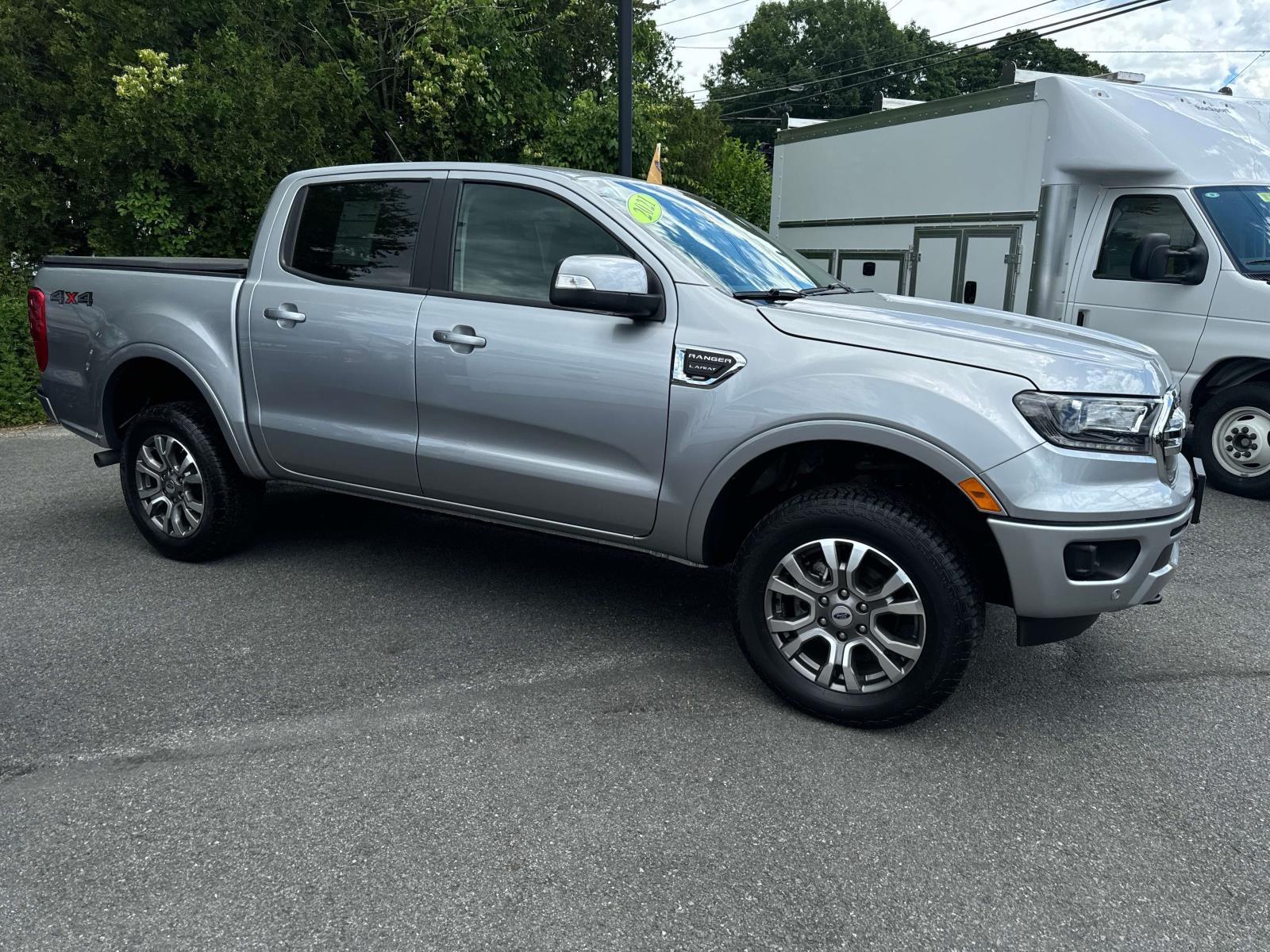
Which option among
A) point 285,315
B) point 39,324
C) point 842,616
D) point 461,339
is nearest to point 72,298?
Answer: point 39,324

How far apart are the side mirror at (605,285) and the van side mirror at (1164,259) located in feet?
16.3

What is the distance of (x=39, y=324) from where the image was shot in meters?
5.20

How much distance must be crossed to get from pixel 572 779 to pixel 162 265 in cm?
341

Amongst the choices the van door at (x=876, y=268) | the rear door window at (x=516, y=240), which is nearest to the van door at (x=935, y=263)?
the van door at (x=876, y=268)

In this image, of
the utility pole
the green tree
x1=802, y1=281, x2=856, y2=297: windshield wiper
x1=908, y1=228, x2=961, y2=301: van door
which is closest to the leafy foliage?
the utility pole

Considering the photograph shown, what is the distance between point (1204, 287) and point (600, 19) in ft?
43.8

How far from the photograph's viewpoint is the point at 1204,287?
23.0ft

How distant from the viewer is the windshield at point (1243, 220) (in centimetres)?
688

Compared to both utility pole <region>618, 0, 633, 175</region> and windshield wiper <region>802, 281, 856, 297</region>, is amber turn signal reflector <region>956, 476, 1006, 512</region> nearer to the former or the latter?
windshield wiper <region>802, 281, 856, 297</region>

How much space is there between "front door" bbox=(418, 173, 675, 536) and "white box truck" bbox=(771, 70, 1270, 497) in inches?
197

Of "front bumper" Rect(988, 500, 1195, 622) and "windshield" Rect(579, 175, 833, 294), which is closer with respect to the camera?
"front bumper" Rect(988, 500, 1195, 622)

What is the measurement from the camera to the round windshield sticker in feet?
12.8

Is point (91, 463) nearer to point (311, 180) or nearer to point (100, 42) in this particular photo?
point (311, 180)

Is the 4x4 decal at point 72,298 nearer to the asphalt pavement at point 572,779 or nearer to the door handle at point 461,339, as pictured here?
the asphalt pavement at point 572,779
